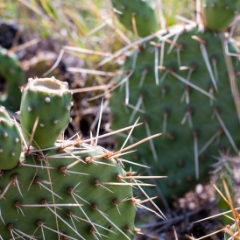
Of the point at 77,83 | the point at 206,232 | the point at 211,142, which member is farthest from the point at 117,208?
the point at 77,83

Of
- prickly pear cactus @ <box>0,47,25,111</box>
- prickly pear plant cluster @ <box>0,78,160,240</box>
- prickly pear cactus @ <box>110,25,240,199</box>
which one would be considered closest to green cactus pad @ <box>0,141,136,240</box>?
prickly pear plant cluster @ <box>0,78,160,240</box>

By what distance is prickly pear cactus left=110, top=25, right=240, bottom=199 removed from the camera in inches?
77.0

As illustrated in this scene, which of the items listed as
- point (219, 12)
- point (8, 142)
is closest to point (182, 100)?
point (219, 12)

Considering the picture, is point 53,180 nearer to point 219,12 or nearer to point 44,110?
point 44,110

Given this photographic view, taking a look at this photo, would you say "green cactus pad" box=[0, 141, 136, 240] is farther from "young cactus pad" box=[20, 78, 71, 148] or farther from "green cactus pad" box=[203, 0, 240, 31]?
"green cactus pad" box=[203, 0, 240, 31]

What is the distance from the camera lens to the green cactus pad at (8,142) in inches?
44.6

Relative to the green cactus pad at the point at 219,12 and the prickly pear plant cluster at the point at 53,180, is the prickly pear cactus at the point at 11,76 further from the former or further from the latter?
the prickly pear plant cluster at the point at 53,180

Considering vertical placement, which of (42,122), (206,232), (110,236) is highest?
(42,122)

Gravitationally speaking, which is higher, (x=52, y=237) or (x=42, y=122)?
(x=42, y=122)

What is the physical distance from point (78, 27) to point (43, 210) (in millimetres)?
2047

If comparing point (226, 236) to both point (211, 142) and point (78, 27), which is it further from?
point (78, 27)

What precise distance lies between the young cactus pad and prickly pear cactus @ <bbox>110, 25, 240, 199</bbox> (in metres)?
0.75

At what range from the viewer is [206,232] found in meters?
1.91

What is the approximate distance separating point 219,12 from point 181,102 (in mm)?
367
